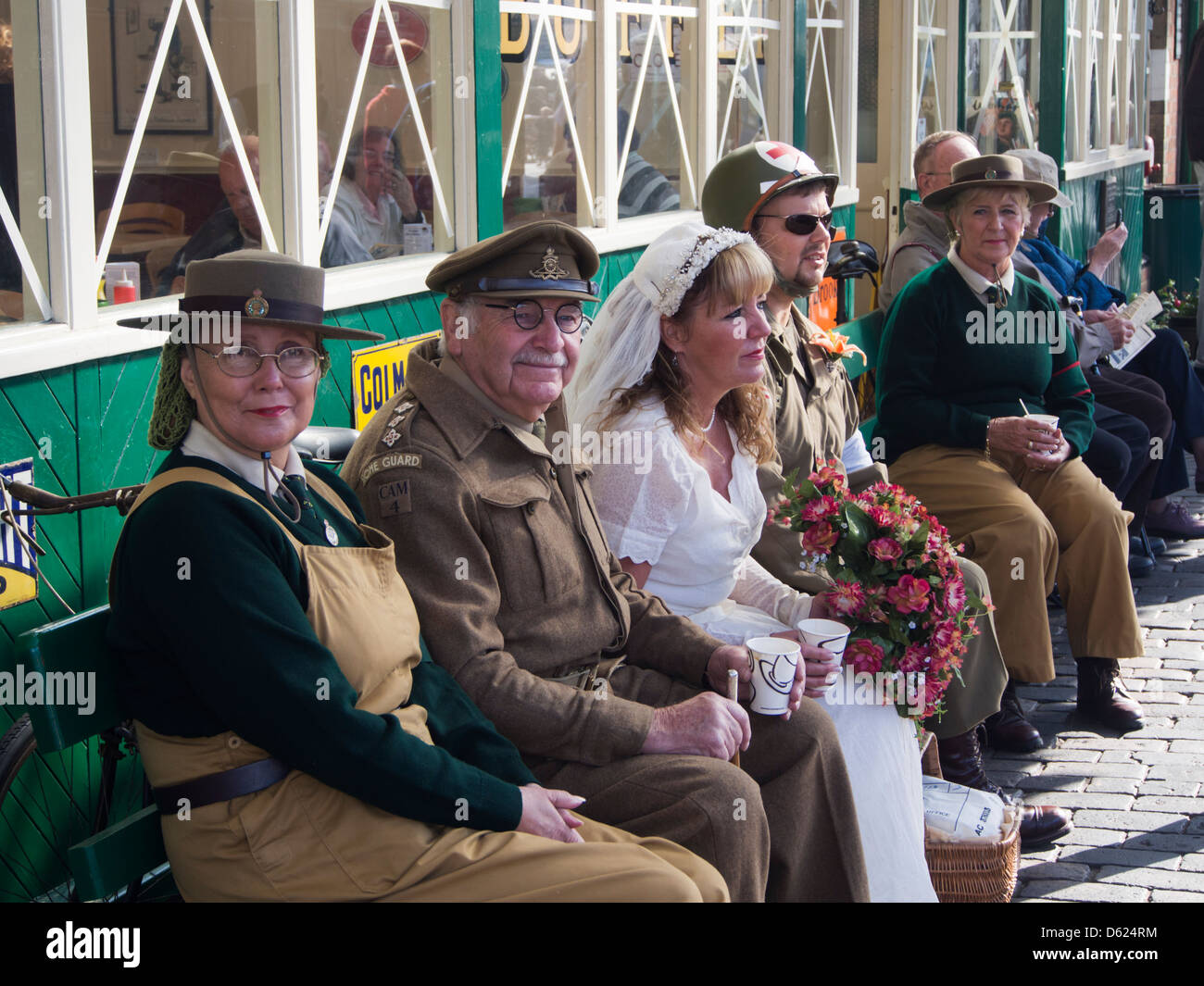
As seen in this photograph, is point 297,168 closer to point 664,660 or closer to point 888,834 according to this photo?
point 664,660

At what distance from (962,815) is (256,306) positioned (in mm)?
2383

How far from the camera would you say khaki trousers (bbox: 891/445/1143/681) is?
16.8 feet

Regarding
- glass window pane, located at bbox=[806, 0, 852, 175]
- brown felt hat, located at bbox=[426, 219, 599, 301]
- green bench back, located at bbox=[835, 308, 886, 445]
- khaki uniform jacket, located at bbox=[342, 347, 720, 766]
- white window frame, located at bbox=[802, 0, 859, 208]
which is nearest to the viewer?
khaki uniform jacket, located at bbox=[342, 347, 720, 766]

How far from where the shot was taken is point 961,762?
15.0 ft

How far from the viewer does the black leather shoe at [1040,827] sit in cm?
447

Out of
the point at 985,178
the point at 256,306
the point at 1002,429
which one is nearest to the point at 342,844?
the point at 256,306

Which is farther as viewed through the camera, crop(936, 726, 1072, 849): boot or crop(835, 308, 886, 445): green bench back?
crop(835, 308, 886, 445): green bench back

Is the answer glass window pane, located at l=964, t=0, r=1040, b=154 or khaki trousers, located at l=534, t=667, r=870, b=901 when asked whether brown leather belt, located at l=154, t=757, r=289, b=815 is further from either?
glass window pane, located at l=964, t=0, r=1040, b=154

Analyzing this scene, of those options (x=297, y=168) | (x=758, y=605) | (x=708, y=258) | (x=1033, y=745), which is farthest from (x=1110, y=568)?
(x=297, y=168)

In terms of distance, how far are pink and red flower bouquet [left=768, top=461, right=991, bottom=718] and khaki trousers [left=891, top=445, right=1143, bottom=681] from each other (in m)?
1.39

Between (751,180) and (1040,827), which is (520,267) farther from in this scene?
(1040,827)

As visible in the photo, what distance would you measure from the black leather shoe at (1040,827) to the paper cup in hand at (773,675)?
59.8 inches

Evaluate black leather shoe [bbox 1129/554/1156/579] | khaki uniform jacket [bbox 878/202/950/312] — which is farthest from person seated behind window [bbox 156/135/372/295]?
black leather shoe [bbox 1129/554/1156/579]

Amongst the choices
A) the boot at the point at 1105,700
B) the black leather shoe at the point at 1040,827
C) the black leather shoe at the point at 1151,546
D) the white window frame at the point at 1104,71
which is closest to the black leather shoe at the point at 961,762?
the black leather shoe at the point at 1040,827
